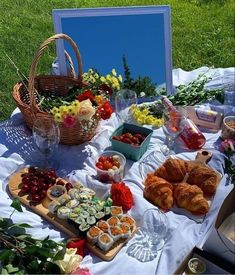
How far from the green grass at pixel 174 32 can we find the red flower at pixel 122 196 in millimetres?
1786

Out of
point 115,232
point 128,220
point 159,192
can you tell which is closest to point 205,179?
point 159,192

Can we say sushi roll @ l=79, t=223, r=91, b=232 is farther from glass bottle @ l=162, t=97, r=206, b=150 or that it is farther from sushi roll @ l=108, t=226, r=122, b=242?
glass bottle @ l=162, t=97, r=206, b=150

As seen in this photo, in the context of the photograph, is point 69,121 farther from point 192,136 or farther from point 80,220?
point 192,136

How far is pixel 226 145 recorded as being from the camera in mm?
2641

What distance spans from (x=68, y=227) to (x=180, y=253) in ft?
1.82

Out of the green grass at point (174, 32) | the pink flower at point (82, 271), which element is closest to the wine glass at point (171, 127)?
the pink flower at point (82, 271)

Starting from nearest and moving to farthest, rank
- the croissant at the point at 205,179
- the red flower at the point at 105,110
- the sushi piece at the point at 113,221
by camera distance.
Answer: the sushi piece at the point at 113,221 → the croissant at the point at 205,179 → the red flower at the point at 105,110

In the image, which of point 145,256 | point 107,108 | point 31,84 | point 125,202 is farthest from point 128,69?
point 145,256

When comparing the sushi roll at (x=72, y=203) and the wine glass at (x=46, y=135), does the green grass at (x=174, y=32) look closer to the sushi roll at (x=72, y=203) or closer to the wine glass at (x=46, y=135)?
the wine glass at (x=46, y=135)

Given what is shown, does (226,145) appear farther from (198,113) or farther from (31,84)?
(31,84)

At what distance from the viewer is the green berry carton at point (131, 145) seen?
→ 8.40 feet

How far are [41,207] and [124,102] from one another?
1037mm

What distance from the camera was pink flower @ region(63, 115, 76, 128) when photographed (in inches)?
98.7

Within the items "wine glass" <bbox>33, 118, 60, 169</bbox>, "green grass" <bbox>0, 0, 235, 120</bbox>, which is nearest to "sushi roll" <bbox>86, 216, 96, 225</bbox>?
"wine glass" <bbox>33, 118, 60, 169</bbox>
